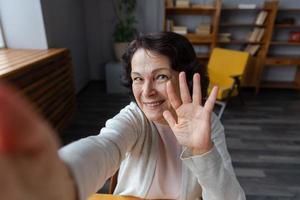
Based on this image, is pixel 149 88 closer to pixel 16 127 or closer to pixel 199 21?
pixel 16 127

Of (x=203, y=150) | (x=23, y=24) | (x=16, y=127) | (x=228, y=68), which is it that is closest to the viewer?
(x=16, y=127)

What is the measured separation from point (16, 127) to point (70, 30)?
3.84m

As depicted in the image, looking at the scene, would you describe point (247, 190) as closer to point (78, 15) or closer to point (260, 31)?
point (260, 31)

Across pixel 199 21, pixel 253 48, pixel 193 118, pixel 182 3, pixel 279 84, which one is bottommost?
pixel 279 84

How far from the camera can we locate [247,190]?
1.91 meters

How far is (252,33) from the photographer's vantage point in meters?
4.14

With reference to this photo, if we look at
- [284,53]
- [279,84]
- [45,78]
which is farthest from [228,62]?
[45,78]

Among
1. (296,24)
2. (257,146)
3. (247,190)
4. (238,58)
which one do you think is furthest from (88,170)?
(296,24)

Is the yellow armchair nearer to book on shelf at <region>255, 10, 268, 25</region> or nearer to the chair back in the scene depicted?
the chair back

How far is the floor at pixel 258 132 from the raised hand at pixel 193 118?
0.91m

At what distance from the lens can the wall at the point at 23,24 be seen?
267 centimetres

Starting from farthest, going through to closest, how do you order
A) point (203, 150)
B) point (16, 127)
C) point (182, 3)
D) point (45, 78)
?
point (182, 3)
point (45, 78)
point (203, 150)
point (16, 127)

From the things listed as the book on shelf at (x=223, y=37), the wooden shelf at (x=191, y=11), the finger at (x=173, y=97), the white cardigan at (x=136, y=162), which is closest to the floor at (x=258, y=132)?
the white cardigan at (x=136, y=162)

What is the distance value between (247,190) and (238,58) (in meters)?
2.20
